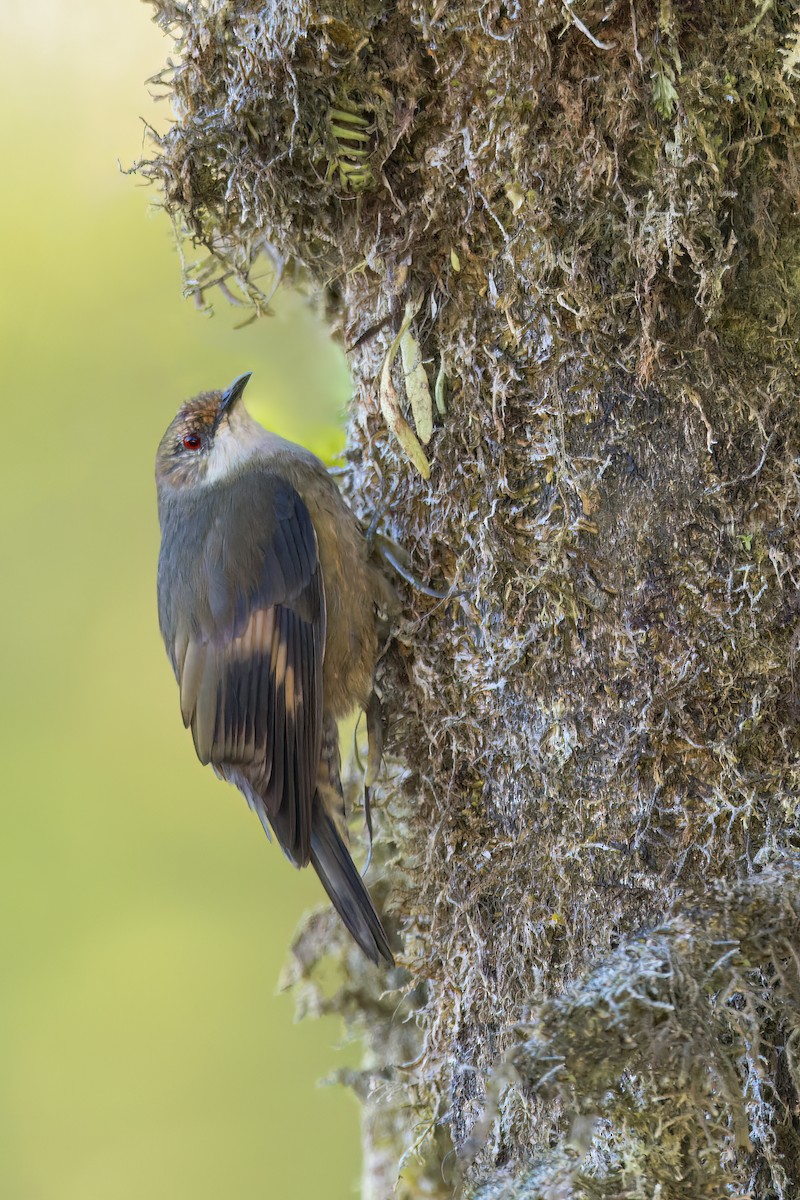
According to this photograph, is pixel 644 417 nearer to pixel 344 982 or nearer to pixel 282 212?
pixel 282 212

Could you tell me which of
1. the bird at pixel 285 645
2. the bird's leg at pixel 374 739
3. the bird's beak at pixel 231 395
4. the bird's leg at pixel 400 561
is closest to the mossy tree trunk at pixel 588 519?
the bird's leg at pixel 400 561

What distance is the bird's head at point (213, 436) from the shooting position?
3.23m

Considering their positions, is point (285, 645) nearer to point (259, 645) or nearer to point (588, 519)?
point (259, 645)

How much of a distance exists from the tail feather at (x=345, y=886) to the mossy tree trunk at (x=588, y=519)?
0.47 feet

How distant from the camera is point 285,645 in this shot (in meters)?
2.88

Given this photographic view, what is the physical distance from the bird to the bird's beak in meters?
0.19

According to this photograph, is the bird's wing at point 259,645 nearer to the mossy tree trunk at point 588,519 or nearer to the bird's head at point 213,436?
the bird's head at point 213,436

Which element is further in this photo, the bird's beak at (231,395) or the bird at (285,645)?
the bird's beak at (231,395)

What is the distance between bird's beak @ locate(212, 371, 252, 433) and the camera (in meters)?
3.21

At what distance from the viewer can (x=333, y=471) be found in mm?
3191

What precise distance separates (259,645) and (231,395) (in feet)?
2.62

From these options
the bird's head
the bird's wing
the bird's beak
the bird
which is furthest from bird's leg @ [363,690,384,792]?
the bird's beak

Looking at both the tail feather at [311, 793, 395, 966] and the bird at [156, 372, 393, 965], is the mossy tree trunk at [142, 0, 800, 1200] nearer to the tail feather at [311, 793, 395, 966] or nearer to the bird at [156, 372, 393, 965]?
the tail feather at [311, 793, 395, 966]

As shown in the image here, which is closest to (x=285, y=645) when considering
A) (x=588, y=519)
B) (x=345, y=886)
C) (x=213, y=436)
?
→ (x=345, y=886)
